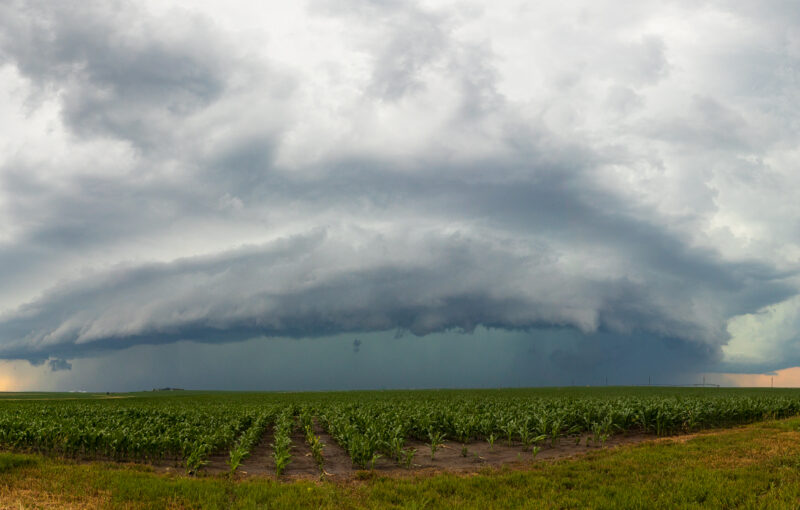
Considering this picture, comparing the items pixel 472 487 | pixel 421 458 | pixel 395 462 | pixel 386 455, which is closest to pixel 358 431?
pixel 386 455

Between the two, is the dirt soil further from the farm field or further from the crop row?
the crop row

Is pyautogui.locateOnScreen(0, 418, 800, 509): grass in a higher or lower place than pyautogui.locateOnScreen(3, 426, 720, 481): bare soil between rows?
higher

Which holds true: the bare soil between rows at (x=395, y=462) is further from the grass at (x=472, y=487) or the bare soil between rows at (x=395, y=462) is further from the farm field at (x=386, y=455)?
the grass at (x=472, y=487)

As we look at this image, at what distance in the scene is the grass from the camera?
14672mm

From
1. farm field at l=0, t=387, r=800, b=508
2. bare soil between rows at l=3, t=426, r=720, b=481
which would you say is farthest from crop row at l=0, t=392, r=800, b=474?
bare soil between rows at l=3, t=426, r=720, b=481

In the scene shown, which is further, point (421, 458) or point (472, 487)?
point (421, 458)

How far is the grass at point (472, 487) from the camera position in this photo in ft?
48.1

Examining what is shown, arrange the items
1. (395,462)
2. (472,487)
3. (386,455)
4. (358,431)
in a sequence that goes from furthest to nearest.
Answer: (358,431) < (386,455) < (395,462) < (472,487)

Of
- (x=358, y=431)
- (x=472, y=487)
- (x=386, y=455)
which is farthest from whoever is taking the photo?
(x=358, y=431)

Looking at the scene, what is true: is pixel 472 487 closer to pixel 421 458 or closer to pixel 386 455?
pixel 421 458

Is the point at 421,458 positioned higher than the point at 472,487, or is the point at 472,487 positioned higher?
the point at 472,487

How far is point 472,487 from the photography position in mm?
16578

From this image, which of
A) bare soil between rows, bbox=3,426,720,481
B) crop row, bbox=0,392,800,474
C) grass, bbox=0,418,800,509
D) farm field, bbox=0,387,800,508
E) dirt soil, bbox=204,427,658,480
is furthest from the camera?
crop row, bbox=0,392,800,474

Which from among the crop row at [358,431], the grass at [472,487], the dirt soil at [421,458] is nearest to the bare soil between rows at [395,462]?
the dirt soil at [421,458]
